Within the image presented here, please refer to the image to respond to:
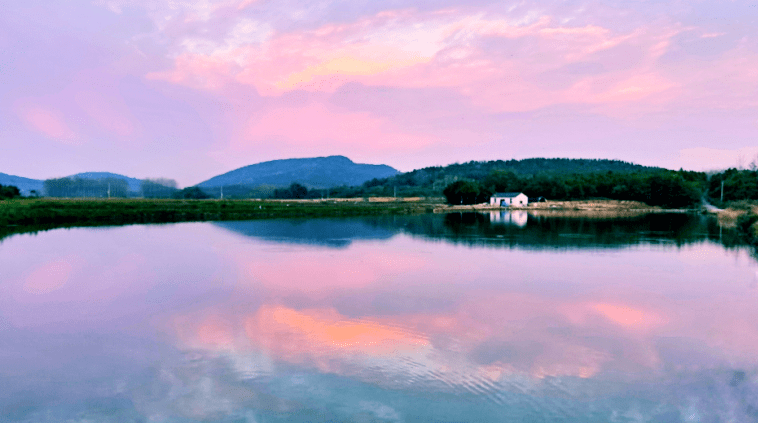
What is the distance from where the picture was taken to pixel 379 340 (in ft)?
32.9

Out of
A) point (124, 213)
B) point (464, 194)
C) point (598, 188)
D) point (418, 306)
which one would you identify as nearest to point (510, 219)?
point (464, 194)

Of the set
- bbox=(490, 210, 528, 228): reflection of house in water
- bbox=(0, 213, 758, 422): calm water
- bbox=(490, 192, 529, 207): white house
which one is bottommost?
bbox=(0, 213, 758, 422): calm water

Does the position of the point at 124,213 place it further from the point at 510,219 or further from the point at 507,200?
the point at 507,200

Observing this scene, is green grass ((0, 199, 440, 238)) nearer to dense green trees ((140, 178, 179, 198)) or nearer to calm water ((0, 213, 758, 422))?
calm water ((0, 213, 758, 422))

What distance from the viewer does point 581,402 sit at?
725cm

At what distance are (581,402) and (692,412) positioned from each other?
1459mm

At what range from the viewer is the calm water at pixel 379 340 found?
23.5ft

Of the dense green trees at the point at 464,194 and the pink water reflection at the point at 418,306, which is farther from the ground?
the dense green trees at the point at 464,194

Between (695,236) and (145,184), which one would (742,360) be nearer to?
(695,236)

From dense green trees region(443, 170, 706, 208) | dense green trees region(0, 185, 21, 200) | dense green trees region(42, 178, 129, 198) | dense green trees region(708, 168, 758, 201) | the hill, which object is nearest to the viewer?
dense green trees region(0, 185, 21, 200)

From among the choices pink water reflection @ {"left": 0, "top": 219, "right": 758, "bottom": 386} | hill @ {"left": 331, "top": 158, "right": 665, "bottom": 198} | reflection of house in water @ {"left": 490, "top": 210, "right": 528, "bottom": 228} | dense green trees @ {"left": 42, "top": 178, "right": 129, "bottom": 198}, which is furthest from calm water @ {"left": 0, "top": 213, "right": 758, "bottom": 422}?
dense green trees @ {"left": 42, "top": 178, "right": 129, "bottom": 198}

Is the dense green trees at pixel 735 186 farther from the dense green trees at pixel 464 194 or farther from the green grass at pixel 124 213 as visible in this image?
the green grass at pixel 124 213

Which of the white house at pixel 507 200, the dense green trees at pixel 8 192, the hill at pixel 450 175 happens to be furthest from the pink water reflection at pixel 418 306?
the hill at pixel 450 175

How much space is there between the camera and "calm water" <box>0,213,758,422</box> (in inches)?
282
